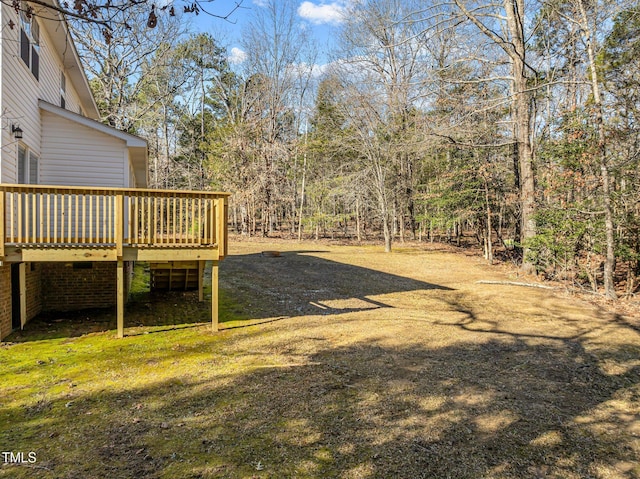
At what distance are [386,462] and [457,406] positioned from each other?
1488 mm

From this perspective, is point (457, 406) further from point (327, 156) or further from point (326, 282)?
point (327, 156)

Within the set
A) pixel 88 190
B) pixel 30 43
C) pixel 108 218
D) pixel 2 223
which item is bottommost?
pixel 2 223

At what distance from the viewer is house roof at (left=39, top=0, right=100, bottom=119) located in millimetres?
9109

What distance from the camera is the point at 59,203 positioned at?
820cm

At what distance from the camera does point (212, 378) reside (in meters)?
5.39

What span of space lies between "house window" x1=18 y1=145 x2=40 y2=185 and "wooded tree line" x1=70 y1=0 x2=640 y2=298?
432 centimetres

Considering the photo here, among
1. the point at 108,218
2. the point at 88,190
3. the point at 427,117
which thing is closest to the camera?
the point at 88,190

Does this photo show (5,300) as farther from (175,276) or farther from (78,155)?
(175,276)

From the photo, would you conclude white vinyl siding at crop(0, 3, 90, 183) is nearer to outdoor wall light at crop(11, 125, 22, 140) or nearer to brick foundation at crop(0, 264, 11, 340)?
outdoor wall light at crop(11, 125, 22, 140)

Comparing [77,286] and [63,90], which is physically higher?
[63,90]

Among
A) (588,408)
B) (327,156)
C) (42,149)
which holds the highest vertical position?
(327,156)

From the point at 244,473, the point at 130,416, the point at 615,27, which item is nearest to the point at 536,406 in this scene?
the point at 244,473

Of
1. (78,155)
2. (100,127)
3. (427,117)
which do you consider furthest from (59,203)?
(427,117)

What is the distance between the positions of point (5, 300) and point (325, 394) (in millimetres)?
5587
